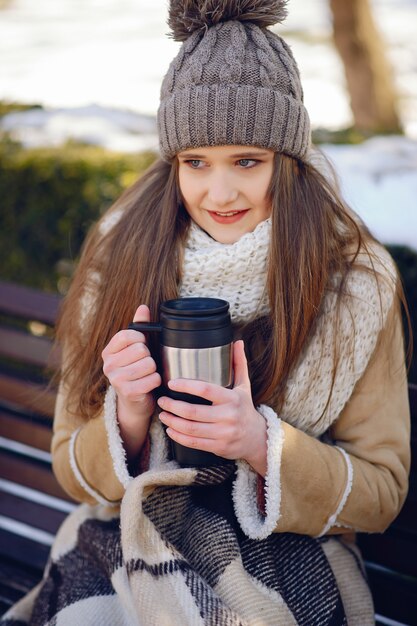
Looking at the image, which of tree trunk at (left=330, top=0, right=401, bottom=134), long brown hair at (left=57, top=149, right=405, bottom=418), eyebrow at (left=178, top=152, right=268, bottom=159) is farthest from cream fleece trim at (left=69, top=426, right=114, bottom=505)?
tree trunk at (left=330, top=0, right=401, bottom=134)

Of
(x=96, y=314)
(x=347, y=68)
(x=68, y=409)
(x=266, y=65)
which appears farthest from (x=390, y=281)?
(x=347, y=68)

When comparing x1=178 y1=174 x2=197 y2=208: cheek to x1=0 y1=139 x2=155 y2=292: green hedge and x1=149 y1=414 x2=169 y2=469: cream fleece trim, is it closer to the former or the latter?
x1=149 y1=414 x2=169 y2=469: cream fleece trim

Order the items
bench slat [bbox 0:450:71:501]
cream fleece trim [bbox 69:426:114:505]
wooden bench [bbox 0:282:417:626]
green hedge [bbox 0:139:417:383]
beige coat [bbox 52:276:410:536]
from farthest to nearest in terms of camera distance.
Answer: green hedge [bbox 0:139:417:383]
bench slat [bbox 0:450:71:501]
wooden bench [bbox 0:282:417:626]
cream fleece trim [bbox 69:426:114:505]
beige coat [bbox 52:276:410:536]

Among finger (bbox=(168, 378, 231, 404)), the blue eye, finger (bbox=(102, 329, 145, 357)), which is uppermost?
the blue eye

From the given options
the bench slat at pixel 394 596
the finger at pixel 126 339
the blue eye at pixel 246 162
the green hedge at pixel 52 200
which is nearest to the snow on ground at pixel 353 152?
the green hedge at pixel 52 200

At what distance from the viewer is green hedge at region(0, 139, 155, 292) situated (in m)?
3.23

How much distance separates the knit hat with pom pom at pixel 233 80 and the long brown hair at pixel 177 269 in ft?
0.41

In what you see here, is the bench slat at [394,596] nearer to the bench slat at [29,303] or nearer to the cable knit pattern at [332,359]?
the cable knit pattern at [332,359]

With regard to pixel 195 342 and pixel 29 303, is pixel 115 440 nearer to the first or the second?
pixel 195 342

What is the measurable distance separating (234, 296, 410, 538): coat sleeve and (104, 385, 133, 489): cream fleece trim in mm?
291

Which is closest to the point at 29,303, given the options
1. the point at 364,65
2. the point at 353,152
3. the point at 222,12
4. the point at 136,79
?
the point at 222,12

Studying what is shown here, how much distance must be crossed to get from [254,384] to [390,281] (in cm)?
47

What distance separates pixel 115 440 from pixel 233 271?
53 centimetres

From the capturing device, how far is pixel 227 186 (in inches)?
78.6
